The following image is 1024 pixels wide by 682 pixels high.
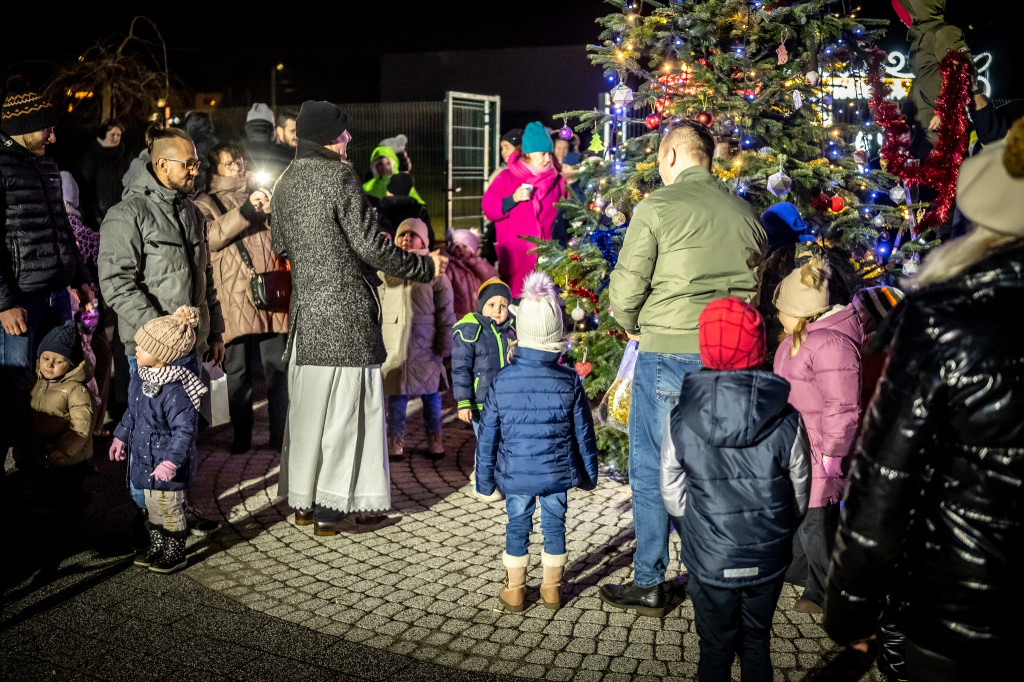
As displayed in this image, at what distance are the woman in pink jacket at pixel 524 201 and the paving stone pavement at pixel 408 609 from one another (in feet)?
11.6

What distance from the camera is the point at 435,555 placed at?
5398 mm

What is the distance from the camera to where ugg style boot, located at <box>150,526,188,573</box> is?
507 centimetres

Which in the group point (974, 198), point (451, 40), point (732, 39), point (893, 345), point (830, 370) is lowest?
point (830, 370)

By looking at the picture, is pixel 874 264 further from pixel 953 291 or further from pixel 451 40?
pixel 451 40

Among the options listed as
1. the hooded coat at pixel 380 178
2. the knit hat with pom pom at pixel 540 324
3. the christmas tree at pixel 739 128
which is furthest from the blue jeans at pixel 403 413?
the hooded coat at pixel 380 178

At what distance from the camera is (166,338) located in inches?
196

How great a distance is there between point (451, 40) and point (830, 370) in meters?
17.0

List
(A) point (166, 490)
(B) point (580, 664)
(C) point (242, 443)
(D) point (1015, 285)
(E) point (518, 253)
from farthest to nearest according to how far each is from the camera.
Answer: (E) point (518, 253) → (C) point (242, 443) → (A) point (166, 490) → (B) point (580, 664) → (D) point (1015, 285)

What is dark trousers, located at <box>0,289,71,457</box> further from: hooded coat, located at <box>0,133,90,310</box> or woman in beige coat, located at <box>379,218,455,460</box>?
woman in beige coat, located at <box>379,218,455,460</box>

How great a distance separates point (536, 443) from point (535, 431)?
0.06 metres

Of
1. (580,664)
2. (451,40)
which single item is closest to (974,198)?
(580,664)

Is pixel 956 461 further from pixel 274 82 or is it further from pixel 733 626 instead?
pixel 274 82

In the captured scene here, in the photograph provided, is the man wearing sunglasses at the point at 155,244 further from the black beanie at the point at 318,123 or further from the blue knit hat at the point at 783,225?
the blue knit hat at the point at 783,225

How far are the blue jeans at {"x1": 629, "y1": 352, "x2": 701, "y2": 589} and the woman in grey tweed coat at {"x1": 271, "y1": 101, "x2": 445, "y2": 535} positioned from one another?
168 cm
